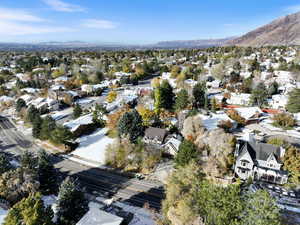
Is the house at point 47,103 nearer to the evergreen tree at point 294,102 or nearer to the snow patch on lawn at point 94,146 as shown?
the snow patch on lawn at point 94,146

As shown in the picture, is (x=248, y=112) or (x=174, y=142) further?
(x=248, y=112)

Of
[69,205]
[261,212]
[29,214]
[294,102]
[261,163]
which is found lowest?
[261,163]

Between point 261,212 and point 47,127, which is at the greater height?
point 261,212

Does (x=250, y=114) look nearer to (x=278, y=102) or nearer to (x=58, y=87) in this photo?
(x=278, y=102)

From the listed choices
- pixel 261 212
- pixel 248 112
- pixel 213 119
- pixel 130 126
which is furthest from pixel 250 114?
pixel 261 212

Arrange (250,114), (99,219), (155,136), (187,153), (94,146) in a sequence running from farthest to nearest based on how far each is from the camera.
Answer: (250,114) → (94,146) → (155,136) → (187,153) → (99,219)

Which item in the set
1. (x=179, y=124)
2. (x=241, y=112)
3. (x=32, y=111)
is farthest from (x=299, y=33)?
(x=32, y=111)
